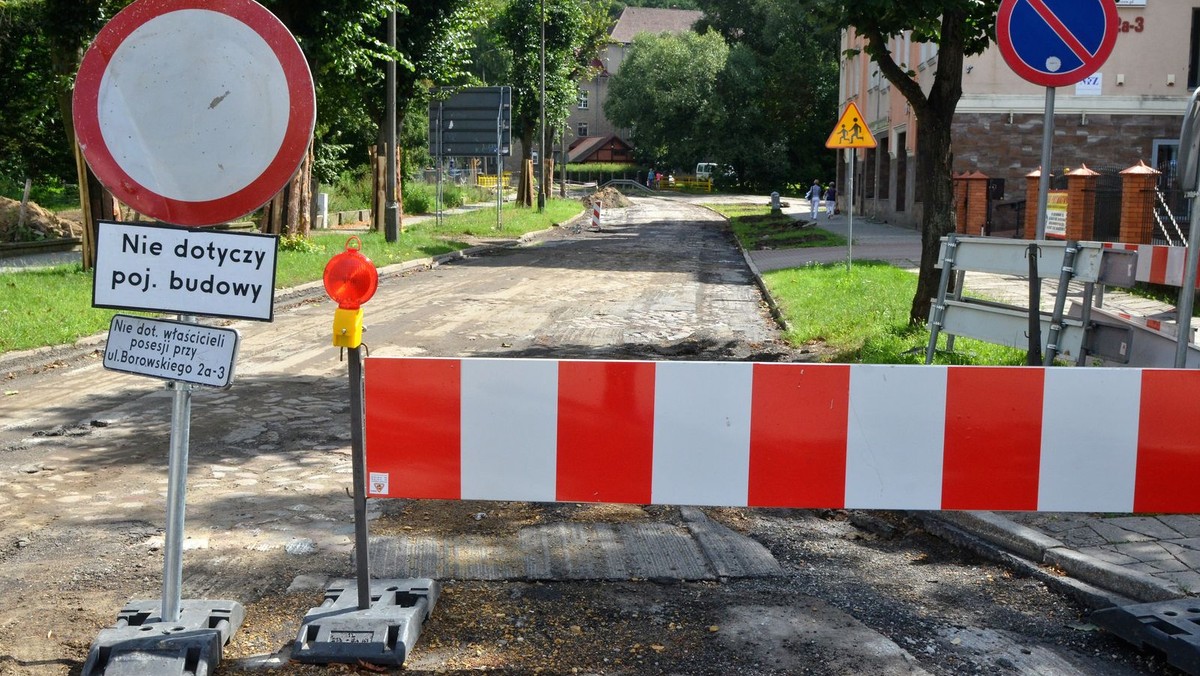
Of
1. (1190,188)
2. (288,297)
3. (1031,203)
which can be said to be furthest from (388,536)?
(1031,203)

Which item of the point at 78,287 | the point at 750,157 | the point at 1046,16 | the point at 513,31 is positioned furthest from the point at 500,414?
the point at 750,157

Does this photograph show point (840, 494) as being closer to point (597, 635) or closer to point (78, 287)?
point (597, 635)

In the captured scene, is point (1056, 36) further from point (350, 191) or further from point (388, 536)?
point (350, 191)

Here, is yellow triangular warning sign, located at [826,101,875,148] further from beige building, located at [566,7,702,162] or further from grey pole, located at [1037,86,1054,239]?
beige building, located at [566,7,702,162]

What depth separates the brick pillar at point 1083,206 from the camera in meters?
20.6

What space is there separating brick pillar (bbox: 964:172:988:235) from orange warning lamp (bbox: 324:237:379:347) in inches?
986

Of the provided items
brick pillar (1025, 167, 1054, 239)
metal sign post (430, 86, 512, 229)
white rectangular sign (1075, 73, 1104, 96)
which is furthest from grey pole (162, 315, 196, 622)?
metal sign post (430, 86, 512, 229)

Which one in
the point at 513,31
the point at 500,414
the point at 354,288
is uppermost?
the point at 513,31

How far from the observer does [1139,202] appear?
18.3 metres

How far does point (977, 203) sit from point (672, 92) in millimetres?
54209

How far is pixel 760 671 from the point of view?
390 centimetres

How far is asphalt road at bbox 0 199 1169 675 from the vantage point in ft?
13.3

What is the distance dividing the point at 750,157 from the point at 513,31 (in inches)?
1332

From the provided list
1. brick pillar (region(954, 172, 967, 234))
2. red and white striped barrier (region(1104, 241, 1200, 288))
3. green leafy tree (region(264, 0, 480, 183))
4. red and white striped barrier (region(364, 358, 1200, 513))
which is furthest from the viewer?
brick pillar (region(954, 172, 967, 234))
